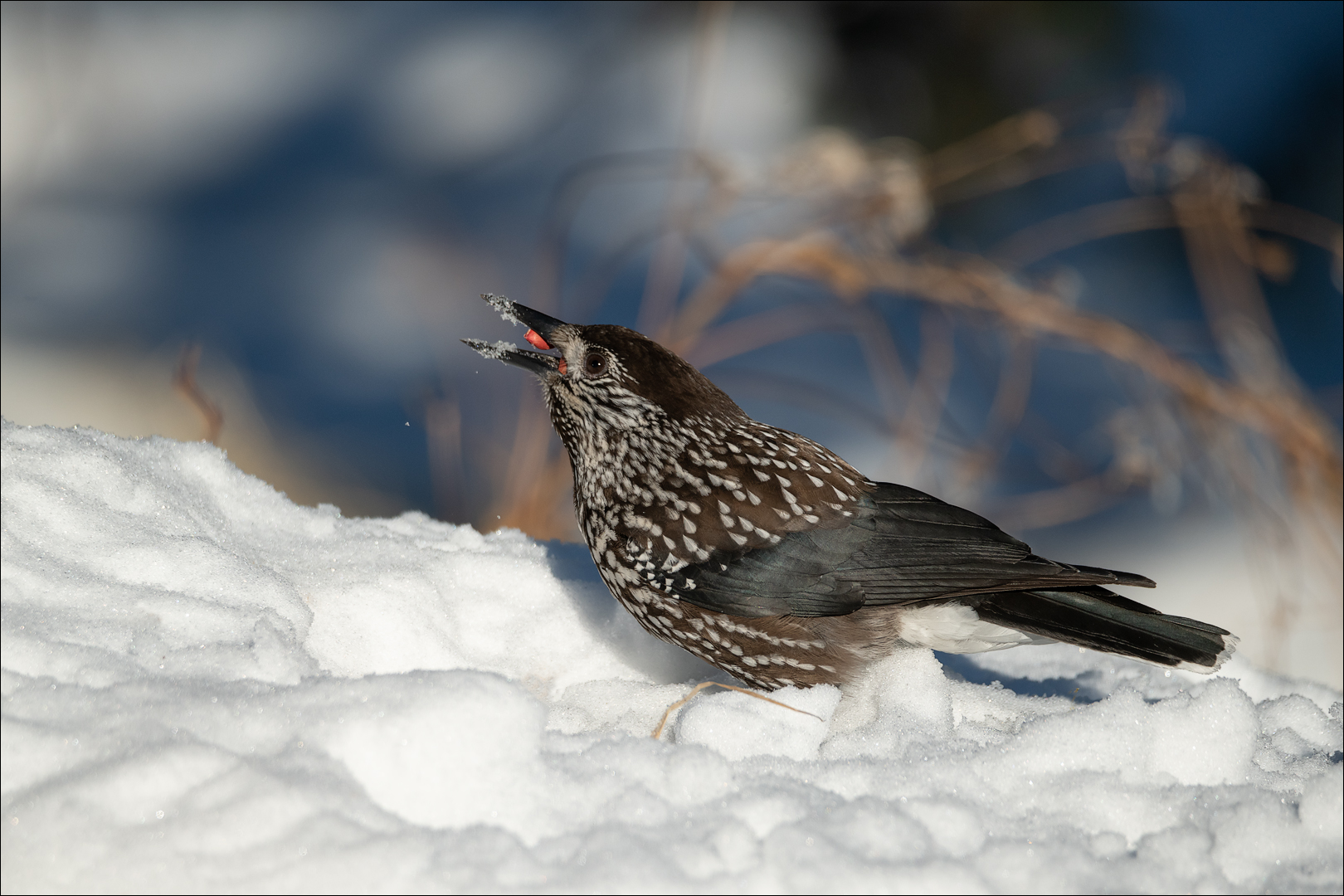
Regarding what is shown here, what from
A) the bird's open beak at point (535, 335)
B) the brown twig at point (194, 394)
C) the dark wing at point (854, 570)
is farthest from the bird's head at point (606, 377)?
the brown twig at point (194, 394)

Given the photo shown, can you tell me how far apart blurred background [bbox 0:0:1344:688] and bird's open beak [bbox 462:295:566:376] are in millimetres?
1690

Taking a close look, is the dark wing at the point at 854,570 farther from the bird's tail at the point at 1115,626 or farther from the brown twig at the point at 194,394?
the brown twig at the point at 194,394

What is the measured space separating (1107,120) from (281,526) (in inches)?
224

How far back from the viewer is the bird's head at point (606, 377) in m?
2.54

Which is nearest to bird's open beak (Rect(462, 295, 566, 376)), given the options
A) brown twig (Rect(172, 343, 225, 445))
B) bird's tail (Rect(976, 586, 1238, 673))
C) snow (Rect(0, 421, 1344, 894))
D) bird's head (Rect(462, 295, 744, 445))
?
bird's head (Rect(462, 295, 744, 445))

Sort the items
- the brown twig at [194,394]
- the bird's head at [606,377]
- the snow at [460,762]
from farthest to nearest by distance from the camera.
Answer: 1. the brown twig at [194,394]
2. the bird's head at [606,377]
3. the snow at [460,762]

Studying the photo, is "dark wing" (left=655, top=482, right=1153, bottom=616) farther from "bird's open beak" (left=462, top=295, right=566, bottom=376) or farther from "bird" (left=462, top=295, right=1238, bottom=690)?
"bird's open beak" (left=462, top=295, right=566, bottom=376)

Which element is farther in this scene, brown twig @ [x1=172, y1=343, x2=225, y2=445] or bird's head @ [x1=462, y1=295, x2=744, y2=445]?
brown twig @ [x1=172, y1=343, x2=225, y2=445]

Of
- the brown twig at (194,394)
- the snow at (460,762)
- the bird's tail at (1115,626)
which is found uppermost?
the brown twig at (194,394)

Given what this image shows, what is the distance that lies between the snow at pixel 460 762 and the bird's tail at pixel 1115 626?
197 millimetres

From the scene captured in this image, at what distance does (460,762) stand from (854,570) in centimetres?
113

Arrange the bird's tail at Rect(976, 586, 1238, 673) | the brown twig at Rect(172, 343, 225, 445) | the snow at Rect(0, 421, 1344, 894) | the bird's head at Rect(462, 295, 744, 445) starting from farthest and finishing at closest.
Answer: the brown twig at Rect(172, 343, 225, 445)
the bird's head at Rect(462, 295, 744, 445)
the bird's tail at Rect(976, 586, 1238, 673)
the snow at Rect(0, 421, 1344, 894)

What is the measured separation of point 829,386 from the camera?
6.91 metres

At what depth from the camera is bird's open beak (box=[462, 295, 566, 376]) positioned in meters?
2.59
